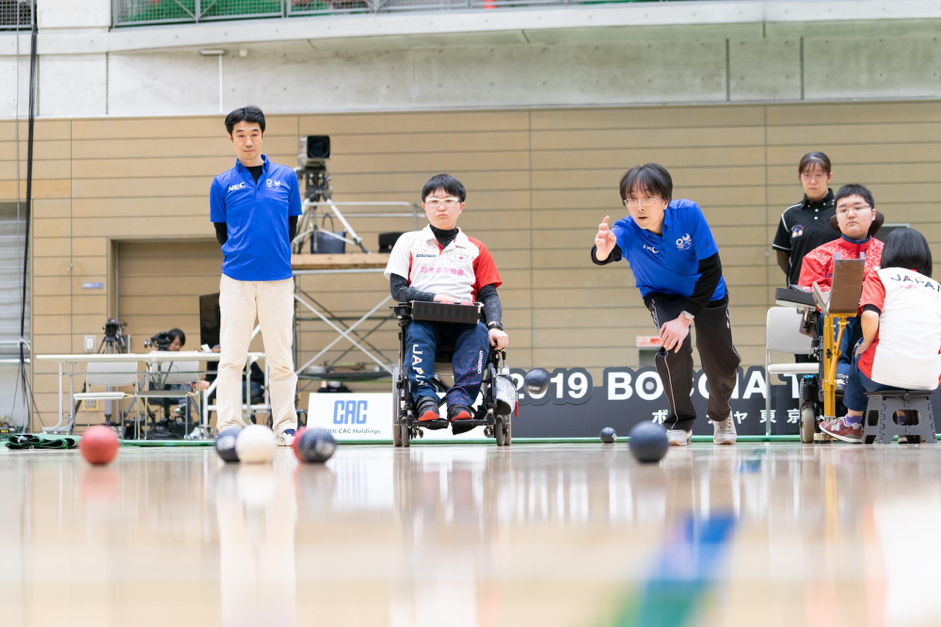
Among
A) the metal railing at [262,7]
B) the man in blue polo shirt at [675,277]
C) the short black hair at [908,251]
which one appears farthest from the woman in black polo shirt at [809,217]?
the metal railing at [262,7]

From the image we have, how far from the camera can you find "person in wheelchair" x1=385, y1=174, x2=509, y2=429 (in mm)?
3953

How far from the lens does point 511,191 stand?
381 inches

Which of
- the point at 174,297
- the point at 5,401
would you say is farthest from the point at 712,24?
the point at 5,401

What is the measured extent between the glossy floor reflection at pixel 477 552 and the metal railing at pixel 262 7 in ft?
26.3

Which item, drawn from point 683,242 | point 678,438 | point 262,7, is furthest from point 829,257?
point 262,7

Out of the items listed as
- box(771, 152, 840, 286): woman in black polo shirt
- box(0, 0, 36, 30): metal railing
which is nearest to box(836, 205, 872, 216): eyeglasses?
box(771, 152, 840, 286): woman in black polo shirt

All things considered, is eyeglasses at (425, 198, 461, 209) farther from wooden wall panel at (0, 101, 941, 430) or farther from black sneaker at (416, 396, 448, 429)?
wooden wall panel at (0, 101, 941, 430)

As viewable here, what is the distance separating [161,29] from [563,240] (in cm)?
462

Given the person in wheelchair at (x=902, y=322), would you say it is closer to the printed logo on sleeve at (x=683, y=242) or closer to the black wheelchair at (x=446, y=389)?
the printed logo on sleeve at (x=683, y=242)

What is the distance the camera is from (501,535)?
1169 millimetres

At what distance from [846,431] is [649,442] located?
A: 2.08 m

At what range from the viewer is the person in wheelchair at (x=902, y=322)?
3.67m

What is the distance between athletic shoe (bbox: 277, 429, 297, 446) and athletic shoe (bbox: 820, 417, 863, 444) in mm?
2304

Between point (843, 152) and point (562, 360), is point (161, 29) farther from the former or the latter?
point (843, 152)
